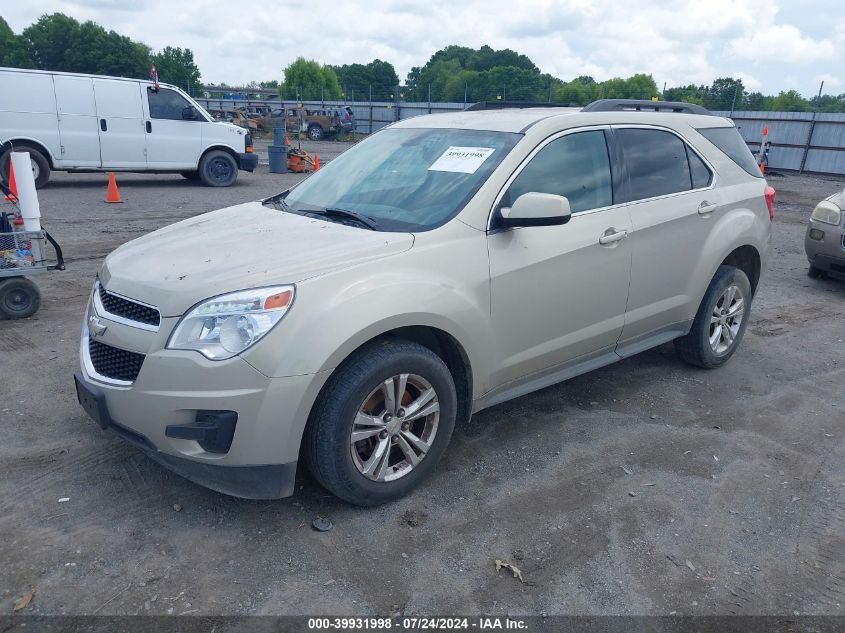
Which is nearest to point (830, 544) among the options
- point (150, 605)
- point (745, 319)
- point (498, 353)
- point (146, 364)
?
point (498, 353)

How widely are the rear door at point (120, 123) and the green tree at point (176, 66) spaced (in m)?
60.4

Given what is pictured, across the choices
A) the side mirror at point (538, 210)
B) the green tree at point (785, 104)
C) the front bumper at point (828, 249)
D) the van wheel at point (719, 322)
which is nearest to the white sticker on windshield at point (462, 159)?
the side mirror at point (538, 210)

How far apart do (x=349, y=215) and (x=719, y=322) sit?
300cm

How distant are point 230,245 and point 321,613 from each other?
175 cm

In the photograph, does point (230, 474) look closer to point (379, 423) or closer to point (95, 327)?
point (379, 423)

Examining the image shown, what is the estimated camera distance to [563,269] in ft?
12.2

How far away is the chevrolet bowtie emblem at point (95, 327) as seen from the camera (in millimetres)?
3094

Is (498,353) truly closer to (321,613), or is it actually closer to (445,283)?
(445,283)

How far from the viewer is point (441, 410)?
3.34 m

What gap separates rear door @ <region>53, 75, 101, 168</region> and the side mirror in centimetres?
1212

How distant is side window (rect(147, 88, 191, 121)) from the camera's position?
13508 mm

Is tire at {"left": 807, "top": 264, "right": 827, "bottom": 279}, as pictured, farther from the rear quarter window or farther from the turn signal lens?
the turn signal lens

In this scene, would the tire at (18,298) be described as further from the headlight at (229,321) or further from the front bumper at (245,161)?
the front bumper at (245,161)

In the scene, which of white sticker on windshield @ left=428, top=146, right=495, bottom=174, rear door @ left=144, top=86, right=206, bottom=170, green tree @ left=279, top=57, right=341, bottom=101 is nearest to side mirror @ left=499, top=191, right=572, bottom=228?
white sticker on windshield @ left=428, top=146, right=495, bottom=174
